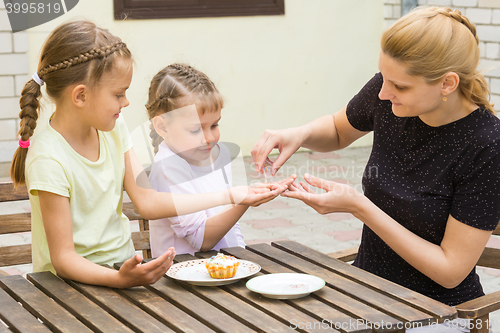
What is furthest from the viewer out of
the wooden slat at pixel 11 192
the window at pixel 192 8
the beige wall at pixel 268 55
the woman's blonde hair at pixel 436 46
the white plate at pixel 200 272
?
the beige wall at pixel 268 55

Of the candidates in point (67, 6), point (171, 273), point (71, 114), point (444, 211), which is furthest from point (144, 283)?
point (67, 6)

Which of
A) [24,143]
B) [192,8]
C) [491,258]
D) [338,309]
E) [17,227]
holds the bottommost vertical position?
[491,258]

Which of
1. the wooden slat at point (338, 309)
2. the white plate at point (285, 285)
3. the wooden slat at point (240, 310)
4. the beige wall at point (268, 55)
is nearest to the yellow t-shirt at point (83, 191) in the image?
the wooden slat at point (240, 310)

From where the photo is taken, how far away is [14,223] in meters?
2.18

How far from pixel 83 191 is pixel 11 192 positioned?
60 centimetres

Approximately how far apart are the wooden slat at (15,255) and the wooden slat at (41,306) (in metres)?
0.50

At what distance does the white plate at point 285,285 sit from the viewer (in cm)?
142

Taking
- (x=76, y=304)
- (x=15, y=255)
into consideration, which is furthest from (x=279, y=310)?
(x=15, y=255)

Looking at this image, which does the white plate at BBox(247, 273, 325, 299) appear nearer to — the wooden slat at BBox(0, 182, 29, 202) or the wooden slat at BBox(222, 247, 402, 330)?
the wooden slat at BBox(222, 247, 402, 330)

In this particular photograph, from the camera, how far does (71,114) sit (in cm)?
178

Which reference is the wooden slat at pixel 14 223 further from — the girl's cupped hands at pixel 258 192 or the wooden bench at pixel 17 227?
the girl's cupped hands at pixel 258 192

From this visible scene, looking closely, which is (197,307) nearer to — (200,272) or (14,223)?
(200,272)

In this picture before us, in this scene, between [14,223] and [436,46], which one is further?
[14,223]

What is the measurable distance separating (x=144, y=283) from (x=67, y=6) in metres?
4.66
